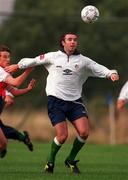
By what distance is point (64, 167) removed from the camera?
58.2 ft

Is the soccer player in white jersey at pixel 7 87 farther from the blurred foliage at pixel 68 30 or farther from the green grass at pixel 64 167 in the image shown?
the blurred foliage at pixel 68 30

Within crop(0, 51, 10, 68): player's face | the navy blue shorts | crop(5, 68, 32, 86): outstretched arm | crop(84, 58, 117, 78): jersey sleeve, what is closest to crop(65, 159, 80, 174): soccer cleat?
the navy blue shorts

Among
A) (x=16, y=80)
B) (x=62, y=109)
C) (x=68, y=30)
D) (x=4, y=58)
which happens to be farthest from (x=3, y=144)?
(x=68, y=30)

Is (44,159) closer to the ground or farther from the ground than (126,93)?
closer to the ground

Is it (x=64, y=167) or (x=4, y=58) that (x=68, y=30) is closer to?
(x=64, y=167)

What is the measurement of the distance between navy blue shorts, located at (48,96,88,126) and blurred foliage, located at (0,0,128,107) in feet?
57.8

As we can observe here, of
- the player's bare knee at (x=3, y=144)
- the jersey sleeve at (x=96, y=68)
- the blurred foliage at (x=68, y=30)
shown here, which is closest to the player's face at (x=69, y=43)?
the jersey sleeve at (x=96, y=68)

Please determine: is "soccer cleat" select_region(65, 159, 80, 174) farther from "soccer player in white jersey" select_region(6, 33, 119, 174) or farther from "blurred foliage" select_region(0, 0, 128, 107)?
"blurred foliage" select_region(0, 0, 128, 107)

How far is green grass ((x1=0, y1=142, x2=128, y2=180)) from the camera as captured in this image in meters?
15.5

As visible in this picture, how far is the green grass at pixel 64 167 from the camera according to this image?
15.5 meters

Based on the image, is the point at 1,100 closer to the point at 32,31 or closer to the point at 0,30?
the point at 32,31

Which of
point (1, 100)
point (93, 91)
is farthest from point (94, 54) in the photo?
point (1, 100)

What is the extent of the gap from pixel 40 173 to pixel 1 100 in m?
2.46

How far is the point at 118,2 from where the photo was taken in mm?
48750
